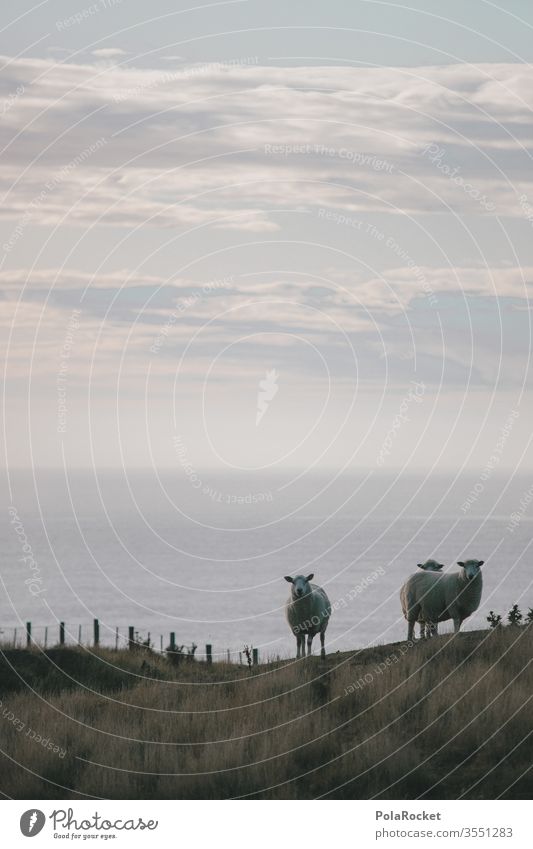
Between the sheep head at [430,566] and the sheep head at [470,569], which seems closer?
the sheep head at [470,569]

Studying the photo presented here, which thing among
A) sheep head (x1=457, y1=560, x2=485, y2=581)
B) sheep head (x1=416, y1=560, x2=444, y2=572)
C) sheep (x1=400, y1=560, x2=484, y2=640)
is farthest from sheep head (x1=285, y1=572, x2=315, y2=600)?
sheep head (x1=457, y1=560, x2=485, y2=581)

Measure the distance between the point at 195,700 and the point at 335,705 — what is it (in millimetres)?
2791

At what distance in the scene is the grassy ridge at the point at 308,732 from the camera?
16.8 m

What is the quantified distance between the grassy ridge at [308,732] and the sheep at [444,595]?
1.43 meters

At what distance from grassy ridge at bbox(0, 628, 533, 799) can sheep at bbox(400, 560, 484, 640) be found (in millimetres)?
1429

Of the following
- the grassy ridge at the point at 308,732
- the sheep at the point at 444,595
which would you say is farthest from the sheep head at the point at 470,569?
the grassy ridge at the point at 308,732

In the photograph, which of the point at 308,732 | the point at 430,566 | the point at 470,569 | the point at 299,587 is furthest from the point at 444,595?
the point at 308,732

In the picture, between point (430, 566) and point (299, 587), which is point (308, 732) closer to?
point (299, 587)

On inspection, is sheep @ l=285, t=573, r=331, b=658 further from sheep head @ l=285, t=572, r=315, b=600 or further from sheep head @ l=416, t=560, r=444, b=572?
sheep head @ l=416, t=560, r=444, b=572

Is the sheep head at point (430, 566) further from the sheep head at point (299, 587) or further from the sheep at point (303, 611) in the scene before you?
the sheep head at point (299, 587)

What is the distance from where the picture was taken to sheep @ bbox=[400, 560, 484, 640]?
23984 mm

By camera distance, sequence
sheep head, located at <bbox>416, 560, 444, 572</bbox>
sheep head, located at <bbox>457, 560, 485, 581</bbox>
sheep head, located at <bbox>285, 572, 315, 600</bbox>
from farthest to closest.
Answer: sheep head, located at <bbox>416, 560, 444, 572</bbox> → sheep head, located at <bbox>285, 572, 315, 600</bbox> → sheep head, located at <bbox>457, 560, 485, 581</bbox>

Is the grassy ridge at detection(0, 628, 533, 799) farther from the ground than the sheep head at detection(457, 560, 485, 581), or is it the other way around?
the sheep head at detection(457, 560, 485, 581)
